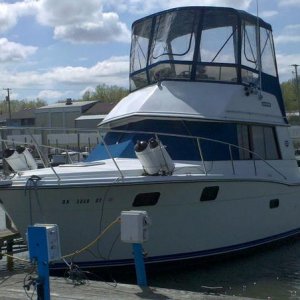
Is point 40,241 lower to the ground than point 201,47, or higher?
lower

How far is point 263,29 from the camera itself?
12.6m

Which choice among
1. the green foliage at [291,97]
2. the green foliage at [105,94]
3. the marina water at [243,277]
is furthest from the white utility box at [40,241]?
the green foliage at [105,94]

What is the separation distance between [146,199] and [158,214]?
35cm

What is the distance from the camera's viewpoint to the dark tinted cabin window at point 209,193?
940cm

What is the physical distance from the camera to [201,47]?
37.0 feet

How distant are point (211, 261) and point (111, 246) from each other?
2.08 metres

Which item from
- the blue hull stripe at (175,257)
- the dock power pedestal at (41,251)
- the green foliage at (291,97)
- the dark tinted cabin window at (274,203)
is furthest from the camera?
the green foliage at (291,97)

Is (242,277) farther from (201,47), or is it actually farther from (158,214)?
(201,47)

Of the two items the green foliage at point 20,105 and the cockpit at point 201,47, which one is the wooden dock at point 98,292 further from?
the green foliage at point 20,105

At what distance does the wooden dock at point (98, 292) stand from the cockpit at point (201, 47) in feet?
17.4

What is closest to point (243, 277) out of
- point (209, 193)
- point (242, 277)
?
point (242, 277)

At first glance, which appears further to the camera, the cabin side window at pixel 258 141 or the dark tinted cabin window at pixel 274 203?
the cabin side window at pixel 258 141

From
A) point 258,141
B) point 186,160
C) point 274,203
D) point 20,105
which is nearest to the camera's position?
point 186,160

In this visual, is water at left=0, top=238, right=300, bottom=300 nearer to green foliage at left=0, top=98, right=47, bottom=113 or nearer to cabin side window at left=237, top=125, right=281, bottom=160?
cabin side window at left=237, top=125, right=281, bottom=160
